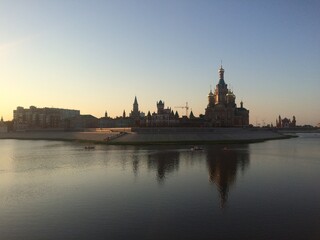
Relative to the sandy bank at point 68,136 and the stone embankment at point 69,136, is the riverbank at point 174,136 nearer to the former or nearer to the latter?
the stone embankment at point 69,136

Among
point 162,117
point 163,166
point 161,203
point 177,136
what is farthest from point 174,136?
point 161,203

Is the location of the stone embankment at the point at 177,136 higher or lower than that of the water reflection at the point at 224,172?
higher

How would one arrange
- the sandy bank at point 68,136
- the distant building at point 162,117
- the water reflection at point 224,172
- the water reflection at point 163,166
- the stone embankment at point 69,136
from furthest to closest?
the distant building at point 162,117, the sandy bank at point 68,136, the stone embankment at point 69,136, the water reflection at point 163,166, the water reflection at point 224,172

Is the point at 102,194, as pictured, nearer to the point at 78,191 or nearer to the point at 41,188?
the point at 78,191

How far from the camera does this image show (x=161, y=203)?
111ft

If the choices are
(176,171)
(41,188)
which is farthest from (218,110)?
(41,188)

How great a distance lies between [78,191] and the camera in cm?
4022

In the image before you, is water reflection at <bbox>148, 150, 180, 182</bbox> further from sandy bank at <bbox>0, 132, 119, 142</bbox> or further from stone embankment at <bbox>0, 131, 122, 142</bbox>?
sandy bank at <bbox>0, 132, 119, 142</bbox>

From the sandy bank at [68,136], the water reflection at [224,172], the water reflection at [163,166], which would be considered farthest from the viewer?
the sandy bank at [68,136]

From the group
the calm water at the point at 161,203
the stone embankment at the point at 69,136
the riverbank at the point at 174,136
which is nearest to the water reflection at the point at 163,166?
the calm water at the point at 161,203

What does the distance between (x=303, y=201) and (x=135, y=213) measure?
685 inches

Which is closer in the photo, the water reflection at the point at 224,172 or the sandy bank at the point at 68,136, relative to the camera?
the water reflection at the point at 224,172

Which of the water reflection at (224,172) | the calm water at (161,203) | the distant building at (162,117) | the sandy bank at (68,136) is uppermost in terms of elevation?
the distant building at (162,117)

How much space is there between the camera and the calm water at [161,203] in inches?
1004
